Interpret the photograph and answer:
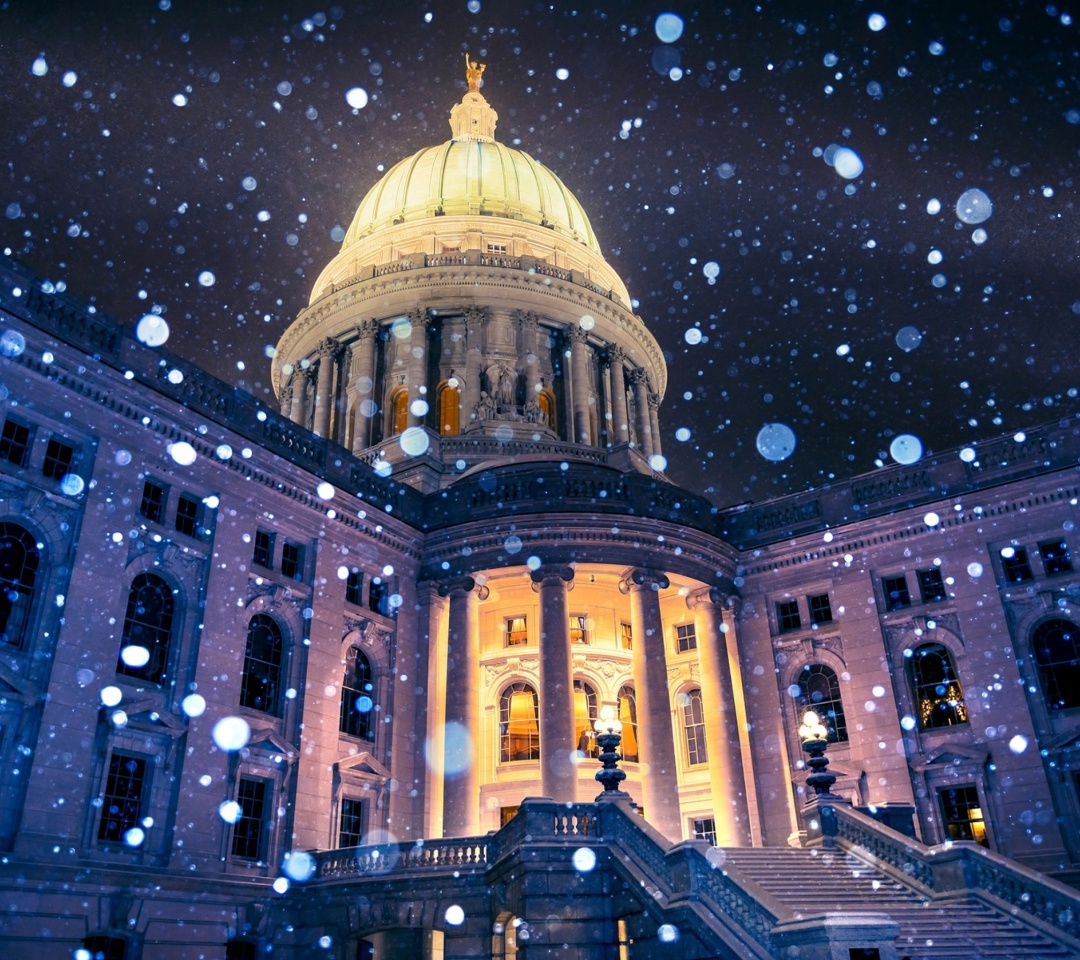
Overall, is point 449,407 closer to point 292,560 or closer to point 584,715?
point 584,715

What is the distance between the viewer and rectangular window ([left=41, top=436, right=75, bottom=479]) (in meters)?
23.8

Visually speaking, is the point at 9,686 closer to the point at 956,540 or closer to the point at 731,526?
the point at 731,526

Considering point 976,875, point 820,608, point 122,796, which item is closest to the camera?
point 976,875

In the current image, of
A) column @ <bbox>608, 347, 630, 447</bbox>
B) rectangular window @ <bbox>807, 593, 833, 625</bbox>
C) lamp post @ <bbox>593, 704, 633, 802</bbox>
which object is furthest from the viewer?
column @ <bbox>608, 347, 630, 447</bbox>

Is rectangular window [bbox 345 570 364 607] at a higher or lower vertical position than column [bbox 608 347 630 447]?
lower

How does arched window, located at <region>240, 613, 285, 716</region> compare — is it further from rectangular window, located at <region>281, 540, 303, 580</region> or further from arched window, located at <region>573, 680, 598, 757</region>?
arched window, located at <region>573, 680, 598, 757</region>

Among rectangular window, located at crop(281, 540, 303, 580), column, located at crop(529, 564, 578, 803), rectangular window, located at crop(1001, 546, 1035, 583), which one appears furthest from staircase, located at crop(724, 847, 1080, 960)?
rectangular window, located at crop(281, 540, 303, 580)

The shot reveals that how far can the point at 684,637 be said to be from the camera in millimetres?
38969

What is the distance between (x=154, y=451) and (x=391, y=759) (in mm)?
12195

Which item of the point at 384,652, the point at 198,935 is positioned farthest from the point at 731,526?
the point at 198,935

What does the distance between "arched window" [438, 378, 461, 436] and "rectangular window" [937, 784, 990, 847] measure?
30088mm

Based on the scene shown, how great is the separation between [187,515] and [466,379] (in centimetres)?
2564

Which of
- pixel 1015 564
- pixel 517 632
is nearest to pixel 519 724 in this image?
pixel 517 632

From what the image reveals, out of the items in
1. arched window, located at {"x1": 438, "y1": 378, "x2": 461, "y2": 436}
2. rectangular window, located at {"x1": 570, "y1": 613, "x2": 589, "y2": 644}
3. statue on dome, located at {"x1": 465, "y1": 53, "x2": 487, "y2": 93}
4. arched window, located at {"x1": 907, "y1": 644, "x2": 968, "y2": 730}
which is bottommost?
arched window, located at {"x1": 907, "y1": 644, "x2": 968, "y2": 730}
